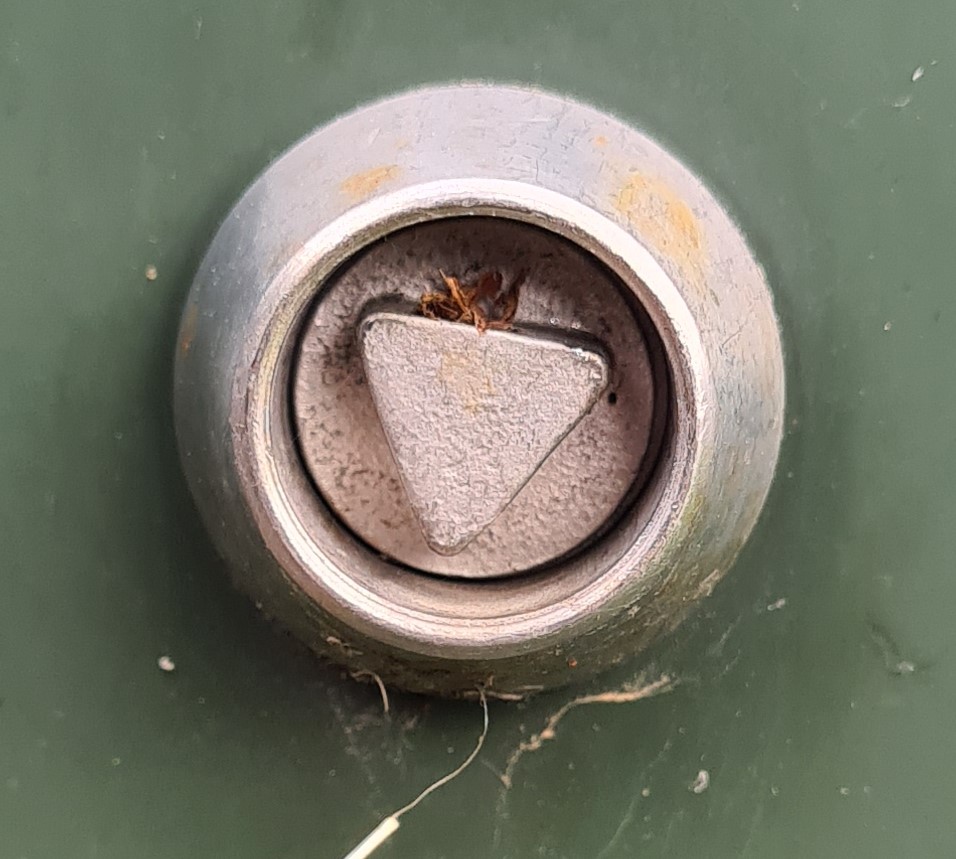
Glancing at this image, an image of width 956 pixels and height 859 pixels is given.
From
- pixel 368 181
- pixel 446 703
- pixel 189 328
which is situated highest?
pixel 368 181

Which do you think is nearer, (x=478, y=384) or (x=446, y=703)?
(x=478, y=384)

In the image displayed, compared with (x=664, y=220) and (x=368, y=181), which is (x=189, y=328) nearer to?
(x=368, y=181)

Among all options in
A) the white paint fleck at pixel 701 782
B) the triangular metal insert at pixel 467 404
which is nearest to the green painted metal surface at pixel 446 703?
the white paint fleck at pixel 701 782

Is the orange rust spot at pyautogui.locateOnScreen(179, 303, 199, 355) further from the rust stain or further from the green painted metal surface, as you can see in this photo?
the rust stain

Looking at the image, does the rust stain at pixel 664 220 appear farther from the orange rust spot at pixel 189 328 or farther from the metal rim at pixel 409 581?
the orange rust spot at pixel 189 328

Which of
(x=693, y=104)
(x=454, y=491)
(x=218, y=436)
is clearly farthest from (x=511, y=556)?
(x=693, y=104)

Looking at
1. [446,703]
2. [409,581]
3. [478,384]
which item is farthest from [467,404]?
[446,703]

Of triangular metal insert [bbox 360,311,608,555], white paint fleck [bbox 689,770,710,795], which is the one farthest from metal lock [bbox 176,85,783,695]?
white paint fleck [bbox 689,770,710,795]
